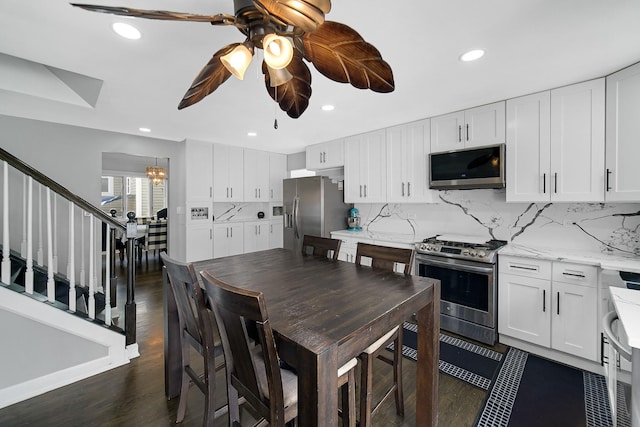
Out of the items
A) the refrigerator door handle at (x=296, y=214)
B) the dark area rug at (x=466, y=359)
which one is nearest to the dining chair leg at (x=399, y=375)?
the dark area rug at (x=466, y=359)

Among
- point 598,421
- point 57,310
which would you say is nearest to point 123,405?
point 57,310

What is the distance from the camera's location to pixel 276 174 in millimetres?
5512

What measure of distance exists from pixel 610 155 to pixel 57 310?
4.58 meters

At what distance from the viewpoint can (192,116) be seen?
3176 mm

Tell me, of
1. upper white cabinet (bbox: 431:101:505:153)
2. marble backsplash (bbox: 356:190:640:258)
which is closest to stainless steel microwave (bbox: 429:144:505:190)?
upper white cabinet (bbox: 431:101:505:153)

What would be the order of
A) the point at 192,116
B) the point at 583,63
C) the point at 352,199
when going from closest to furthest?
the point at 583,63 → the point at 192,116 → the point at 352,199

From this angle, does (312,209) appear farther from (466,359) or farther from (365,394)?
(365,394)

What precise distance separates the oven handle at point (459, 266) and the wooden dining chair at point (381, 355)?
46.5 inches

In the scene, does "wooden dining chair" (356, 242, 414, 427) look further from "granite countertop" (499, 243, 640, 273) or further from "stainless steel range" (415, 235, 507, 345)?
"granite countertop" (499, 243, 640, 273)

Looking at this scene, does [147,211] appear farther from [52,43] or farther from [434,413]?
[434,413]

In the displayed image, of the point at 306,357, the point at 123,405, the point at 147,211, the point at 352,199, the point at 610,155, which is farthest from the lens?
the point at 147,211

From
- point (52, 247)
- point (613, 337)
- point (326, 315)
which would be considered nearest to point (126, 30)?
point (326, 315)

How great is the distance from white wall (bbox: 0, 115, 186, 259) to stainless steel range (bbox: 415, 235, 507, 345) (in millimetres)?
3854

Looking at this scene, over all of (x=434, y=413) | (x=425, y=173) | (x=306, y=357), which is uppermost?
(x=425, y=173)
